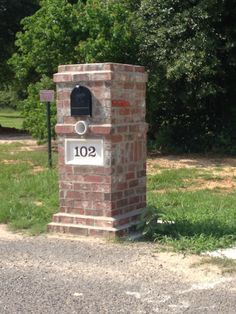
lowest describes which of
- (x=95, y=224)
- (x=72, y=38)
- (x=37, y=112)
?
(x=95, y=224)

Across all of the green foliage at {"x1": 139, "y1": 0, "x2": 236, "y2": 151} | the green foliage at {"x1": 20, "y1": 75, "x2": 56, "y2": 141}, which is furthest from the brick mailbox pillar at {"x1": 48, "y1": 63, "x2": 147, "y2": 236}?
the green foliage at {"x1": 20, "y1": 75, "x2": 56, "y2": 141}

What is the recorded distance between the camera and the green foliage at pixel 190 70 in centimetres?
1419

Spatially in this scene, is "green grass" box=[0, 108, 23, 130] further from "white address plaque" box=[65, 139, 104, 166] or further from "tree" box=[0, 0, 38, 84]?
"white address plaque" box=[65, 139, 104, 166]

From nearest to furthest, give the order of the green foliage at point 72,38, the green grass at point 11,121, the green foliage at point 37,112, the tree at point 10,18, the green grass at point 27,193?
the green grass at point 27,193, the green foliage at point 72,38, the green foliage at point 37,112, the tree at point 10,18, the green grass at point 11,121

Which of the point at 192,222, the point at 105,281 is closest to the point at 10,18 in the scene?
the point at 192,222

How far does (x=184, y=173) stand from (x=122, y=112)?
567cm

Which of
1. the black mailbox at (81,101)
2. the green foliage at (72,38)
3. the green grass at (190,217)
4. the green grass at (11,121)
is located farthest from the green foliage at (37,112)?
the green grass at (11,121)

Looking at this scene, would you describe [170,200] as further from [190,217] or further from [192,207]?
[190,217]

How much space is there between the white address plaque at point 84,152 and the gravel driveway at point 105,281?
2.85ft

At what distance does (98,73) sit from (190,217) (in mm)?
2220

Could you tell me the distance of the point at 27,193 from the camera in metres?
9.84

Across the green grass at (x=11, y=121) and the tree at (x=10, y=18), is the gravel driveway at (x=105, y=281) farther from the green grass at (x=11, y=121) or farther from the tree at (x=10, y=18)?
the green grass at (x=11, y=121)

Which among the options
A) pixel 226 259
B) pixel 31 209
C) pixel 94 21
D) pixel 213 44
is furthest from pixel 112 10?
pixel 226 259

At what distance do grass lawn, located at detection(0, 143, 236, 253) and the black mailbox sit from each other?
1357 mm
